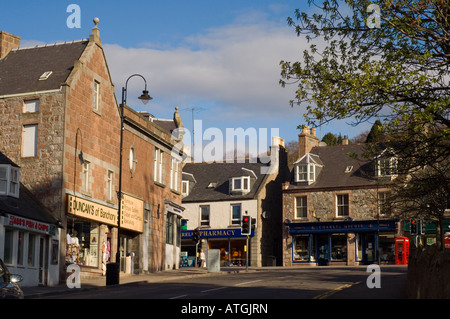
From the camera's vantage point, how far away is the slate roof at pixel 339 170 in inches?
2504

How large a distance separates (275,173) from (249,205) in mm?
5479

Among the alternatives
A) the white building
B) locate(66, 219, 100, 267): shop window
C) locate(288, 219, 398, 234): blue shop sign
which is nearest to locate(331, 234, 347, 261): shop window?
locate(288, 219, 398, 234): blue shop sign

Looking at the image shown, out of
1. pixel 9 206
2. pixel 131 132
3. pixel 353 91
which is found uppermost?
pixel 131 132

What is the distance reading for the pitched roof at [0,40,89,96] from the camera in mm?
39062

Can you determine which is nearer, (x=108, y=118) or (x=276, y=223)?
(x=108, y=118)

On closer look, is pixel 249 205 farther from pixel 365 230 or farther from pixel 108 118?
pixel 108 118

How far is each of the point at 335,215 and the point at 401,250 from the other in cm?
719

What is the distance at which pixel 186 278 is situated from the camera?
39750 mm

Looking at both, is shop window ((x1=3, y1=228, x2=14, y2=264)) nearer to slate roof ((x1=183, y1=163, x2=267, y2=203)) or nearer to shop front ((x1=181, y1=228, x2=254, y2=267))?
shop front ((x1=181, y1=228, x2=254, y2=267))

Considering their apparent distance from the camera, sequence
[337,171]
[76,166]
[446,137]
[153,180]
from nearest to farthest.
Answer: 1. [446,137]
2. [76,166]
3. [153,180]
4. [337,171]

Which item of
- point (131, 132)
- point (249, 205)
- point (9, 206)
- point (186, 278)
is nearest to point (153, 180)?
point (131, 132)

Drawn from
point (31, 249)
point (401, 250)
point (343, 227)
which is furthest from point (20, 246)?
point (343, 227)

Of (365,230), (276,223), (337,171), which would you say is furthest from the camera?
(276,223)

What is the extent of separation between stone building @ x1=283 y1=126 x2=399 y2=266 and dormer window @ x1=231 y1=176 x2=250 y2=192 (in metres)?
3.78
